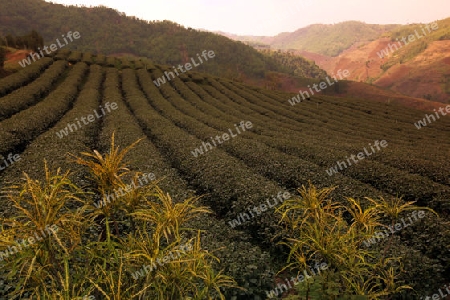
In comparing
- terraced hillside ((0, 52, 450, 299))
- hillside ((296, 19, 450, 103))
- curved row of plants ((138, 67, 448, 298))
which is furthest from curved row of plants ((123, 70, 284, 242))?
hillside ((296, 19, 450, 103))

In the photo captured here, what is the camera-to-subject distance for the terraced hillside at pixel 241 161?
29.7 ft

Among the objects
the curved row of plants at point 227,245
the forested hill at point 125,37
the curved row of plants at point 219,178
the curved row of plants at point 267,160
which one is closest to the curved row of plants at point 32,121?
the curved row of plants at point 227,245

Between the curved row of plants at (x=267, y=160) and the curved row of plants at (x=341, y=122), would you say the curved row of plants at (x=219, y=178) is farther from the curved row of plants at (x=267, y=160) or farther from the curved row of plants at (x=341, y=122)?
the curved row of plants at (x=341, y=122)

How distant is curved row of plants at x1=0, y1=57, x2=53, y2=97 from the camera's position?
106 ft

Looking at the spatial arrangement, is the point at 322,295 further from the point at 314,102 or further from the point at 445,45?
the point at 445,45

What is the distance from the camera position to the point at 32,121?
19.8 metres

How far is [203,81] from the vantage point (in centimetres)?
5997

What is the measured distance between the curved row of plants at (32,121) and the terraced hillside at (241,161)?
3.3 inches

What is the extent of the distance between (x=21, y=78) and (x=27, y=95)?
11228mm

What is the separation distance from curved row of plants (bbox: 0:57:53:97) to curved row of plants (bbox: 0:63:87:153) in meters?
6.37

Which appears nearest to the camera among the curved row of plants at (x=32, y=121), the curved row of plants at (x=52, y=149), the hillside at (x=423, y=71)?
the curved row of plants at (x=52, y=149)

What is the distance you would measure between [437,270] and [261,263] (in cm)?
549

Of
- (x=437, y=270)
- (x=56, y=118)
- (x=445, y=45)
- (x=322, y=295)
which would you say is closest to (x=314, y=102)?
(x=56, y=118)

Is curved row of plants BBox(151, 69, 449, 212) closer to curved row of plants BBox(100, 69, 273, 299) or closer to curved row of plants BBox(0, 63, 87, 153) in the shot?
curved row of plants BBox(100, 69, 273, 299)
